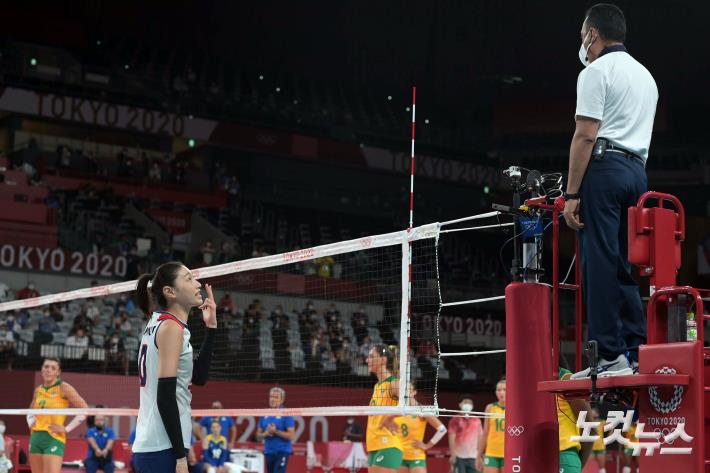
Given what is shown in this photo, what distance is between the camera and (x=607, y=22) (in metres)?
5.92

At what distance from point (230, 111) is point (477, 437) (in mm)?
22699

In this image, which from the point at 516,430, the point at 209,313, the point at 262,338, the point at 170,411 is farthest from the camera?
the point at 262,338

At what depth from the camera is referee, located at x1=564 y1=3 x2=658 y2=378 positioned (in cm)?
551

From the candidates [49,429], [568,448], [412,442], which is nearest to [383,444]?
[412,442]

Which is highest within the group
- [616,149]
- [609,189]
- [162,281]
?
[616,149]

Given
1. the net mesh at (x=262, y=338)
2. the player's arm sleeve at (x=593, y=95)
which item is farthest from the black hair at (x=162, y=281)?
the net mesh at (x=262, y=338)

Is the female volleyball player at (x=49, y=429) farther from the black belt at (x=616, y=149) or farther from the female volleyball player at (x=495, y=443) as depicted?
the black belt at (x=616, y=149)

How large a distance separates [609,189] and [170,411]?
2493mm

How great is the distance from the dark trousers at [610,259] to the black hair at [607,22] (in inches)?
27.5

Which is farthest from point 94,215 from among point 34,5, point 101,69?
point 34,5

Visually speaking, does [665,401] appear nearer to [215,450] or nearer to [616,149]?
[616,149]

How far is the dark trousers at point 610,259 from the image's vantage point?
217 inches

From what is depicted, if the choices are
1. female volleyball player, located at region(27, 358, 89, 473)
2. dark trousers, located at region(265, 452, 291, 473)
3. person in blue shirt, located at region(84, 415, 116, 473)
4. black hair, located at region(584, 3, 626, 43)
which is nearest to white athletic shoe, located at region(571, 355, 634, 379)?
black hair, located at region(584, 3, 626, 43)

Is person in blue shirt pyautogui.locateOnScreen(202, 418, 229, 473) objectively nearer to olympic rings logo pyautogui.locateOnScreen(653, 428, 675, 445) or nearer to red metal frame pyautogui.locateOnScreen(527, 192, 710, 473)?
red metal frame pyautogui.locateOnScreen(527, 192, 710, 473)
